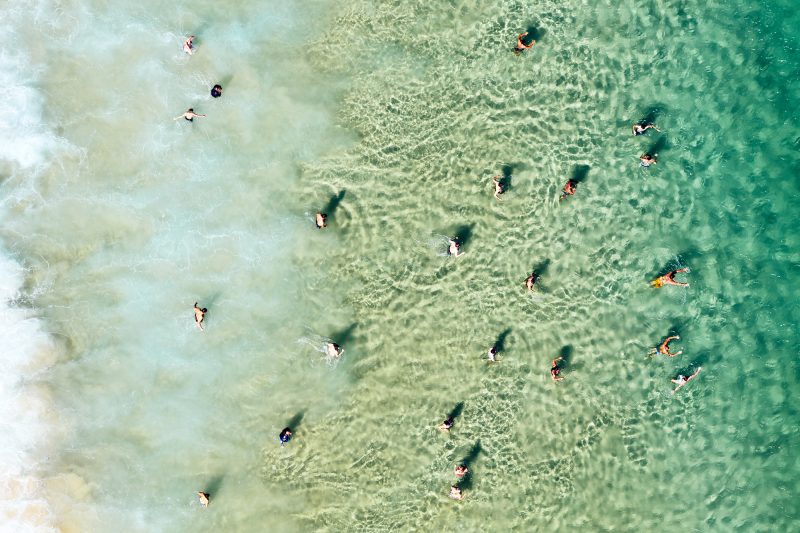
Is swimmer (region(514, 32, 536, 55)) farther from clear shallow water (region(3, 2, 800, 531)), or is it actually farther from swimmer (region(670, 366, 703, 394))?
swimmer (region(670, 366, 703, 394))

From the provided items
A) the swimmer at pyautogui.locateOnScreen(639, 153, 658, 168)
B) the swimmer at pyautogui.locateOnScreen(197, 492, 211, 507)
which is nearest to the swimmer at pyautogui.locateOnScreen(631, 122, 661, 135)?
the swimmer at pyautogui.locateOnScreen(639, 153, 658, 168)

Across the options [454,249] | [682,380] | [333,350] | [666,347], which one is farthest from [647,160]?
[333,350]

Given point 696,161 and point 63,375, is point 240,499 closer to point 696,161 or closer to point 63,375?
point 63,375

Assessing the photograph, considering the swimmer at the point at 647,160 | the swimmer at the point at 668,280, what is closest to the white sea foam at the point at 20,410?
the swimmer at the point at 668,280

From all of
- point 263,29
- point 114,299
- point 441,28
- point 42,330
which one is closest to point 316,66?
point 263,29

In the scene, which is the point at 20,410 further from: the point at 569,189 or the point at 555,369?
the point at 569,189
